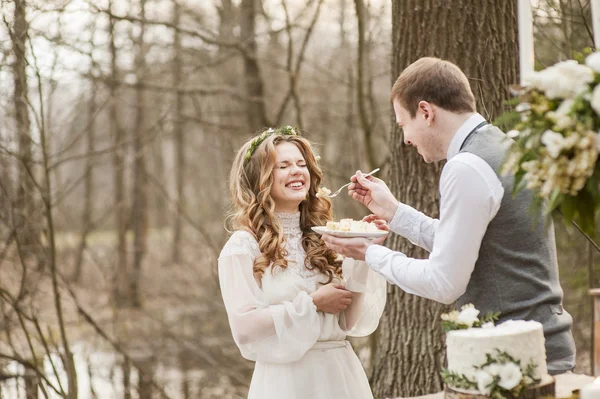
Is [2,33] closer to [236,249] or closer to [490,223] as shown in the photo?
[236,249]

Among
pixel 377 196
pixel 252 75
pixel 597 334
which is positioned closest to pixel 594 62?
pixel 597 334

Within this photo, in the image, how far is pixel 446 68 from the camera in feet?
10.3

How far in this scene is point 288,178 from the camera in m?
3.85

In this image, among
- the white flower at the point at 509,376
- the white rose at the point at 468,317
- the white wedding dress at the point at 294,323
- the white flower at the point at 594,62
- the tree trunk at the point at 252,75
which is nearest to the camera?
the white flower at the point at 594,62

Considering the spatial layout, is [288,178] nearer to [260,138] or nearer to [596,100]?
[260,138]

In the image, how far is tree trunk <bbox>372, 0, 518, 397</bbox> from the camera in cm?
479

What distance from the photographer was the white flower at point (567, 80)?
2.40m

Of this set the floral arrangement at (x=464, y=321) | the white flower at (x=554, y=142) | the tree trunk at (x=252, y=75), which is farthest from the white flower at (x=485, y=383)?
the tree trunk at (x=252, y=75)

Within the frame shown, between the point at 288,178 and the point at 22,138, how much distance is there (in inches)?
164

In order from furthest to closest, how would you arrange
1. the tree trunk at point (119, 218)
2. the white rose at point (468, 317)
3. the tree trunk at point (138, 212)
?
the tree trunk at point (138, 212) < the tree trunk at point (119, 218) < the white rose at point (468, 317)

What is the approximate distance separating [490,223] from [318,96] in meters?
9.03

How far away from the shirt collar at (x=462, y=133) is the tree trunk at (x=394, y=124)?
5.03ft

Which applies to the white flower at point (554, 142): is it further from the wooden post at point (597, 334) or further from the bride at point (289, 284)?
the bride at point (289, 284)

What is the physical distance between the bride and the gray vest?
82 cm
